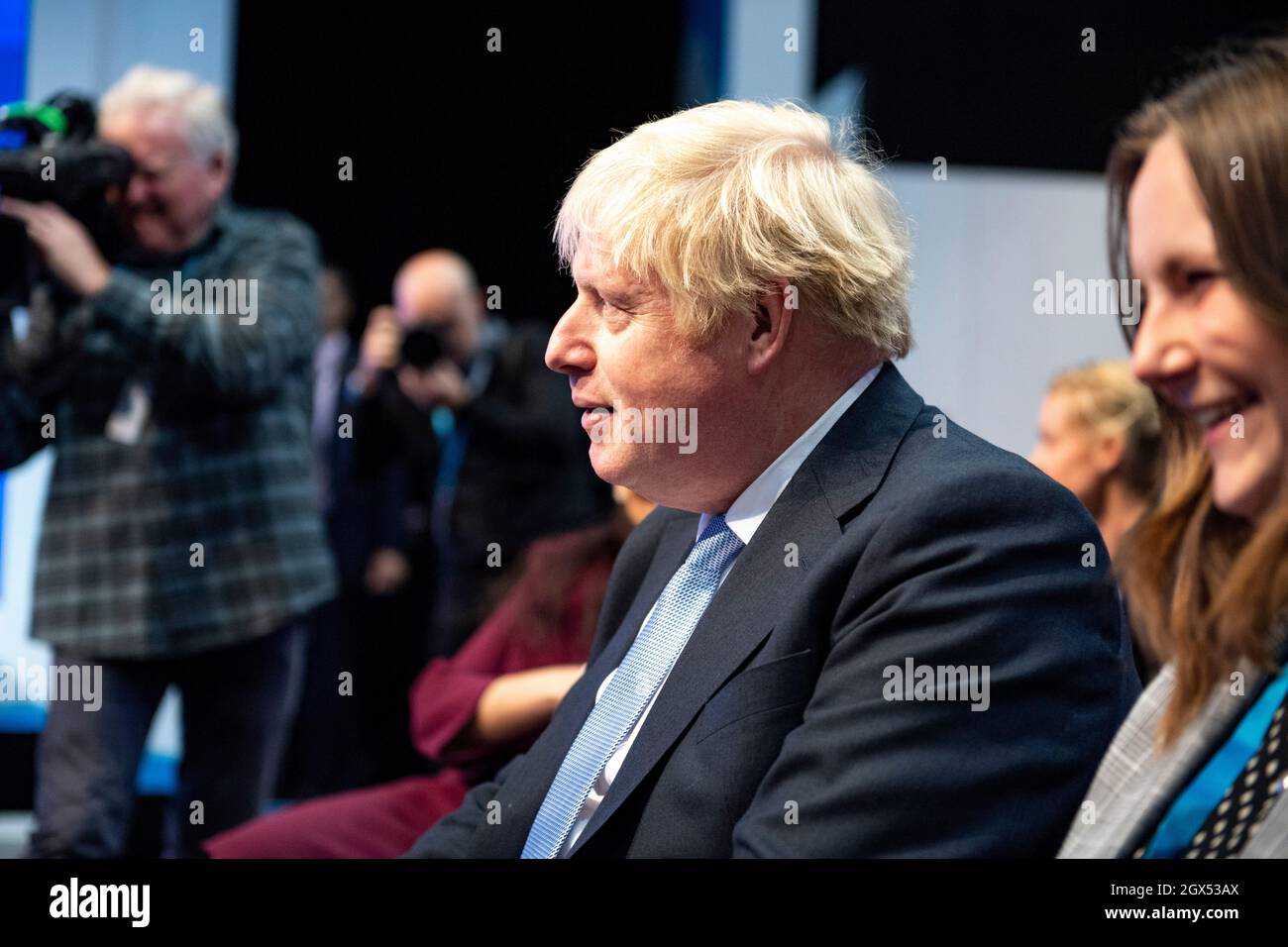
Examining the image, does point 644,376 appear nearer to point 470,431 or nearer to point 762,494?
point 762,494

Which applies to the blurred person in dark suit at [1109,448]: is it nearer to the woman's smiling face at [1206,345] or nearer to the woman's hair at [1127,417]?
the woman's hair at [1127,417]

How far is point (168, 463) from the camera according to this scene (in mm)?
2758

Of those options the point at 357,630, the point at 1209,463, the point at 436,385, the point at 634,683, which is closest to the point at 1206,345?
the point at 1209,463

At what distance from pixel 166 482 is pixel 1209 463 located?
218 centimetres

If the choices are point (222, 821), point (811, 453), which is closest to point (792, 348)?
point (811, 453)

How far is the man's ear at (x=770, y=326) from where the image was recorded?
1.47 m

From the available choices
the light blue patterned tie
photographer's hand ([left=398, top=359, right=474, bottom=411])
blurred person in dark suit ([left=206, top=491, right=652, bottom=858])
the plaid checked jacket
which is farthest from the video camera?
the light blue patterned tie

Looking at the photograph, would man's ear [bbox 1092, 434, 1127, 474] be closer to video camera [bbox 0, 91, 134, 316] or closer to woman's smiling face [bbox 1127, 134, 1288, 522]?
woman's smiling face [bbox 1127, 134, 1288, 522]

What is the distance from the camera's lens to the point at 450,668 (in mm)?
2422

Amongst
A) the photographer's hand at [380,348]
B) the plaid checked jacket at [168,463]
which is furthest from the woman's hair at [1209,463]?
the photographer's hand at [380,348]

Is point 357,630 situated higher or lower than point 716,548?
lower

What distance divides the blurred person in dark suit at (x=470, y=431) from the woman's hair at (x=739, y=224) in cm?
237

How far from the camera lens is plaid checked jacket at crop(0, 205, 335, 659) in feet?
8.73

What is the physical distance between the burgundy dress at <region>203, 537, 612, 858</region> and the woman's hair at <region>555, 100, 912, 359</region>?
1017mm
